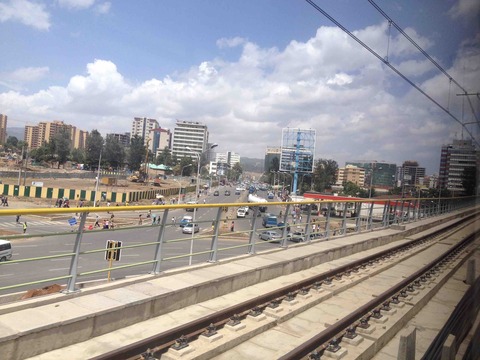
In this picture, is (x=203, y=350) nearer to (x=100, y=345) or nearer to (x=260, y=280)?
(x=100, y=345)

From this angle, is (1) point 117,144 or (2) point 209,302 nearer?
(2) point 209,302

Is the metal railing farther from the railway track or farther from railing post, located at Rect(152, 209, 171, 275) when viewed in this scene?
the railway track

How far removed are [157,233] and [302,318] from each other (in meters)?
2.86

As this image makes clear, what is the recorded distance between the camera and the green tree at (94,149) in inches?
3282

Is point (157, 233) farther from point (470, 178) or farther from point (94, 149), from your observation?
point (94, 149)

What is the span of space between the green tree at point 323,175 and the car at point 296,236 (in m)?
47.4

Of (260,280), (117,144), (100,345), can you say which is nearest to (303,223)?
(260,280)

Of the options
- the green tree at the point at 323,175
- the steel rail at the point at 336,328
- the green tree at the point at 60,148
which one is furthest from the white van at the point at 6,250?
the green tree at the point at 60,148

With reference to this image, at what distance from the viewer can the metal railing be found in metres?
4.97

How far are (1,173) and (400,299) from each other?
212 ft

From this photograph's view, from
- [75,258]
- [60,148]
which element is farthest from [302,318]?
[60,148]

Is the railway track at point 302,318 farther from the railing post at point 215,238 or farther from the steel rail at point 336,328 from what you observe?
the railing post at point 215,238

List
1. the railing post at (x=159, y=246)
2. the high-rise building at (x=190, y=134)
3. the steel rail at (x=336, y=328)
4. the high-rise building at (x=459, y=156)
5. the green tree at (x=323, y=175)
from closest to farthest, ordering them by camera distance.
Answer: the steel rail at (x=336, y=328) < the high-rise building at (x=459, y=156) < the railing post at (x=159, y=246) < the green tree at (x=323, y=175) < the high-rise building at (x=190, y=134)

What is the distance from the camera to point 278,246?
10.2 meters
